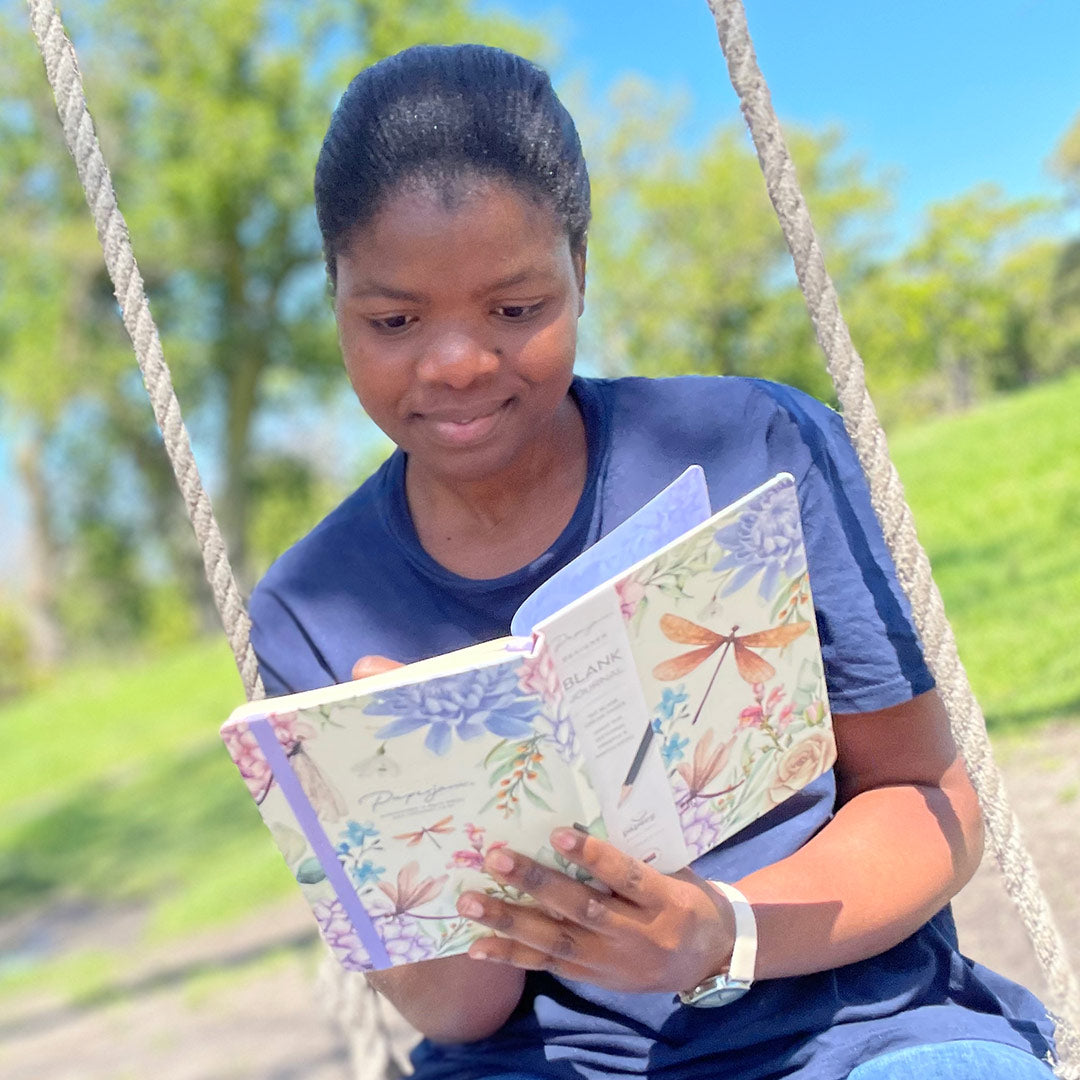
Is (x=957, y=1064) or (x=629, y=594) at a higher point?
(x=629, y=594)

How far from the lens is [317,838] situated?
100cm

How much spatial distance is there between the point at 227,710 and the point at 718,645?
805cm

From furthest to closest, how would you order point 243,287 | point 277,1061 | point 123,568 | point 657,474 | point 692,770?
point 123,568 < point 243,287 < point 277,1061 < point 657,474 < point 692,770

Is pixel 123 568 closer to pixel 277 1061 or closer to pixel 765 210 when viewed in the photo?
pixel 765 210

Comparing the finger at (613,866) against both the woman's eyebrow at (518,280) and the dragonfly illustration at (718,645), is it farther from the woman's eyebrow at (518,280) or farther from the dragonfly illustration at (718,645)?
the woman's eyebrow at (518,280)

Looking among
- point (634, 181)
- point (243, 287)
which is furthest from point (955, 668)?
point (634, 181)

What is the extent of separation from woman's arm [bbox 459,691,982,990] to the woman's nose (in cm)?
41

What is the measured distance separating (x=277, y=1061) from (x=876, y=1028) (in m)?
2.08

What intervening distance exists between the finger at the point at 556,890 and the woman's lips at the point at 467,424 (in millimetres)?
391

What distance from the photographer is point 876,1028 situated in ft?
3.78

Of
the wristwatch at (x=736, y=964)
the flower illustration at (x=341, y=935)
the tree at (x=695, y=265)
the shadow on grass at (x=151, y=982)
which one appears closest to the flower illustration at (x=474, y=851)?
the flower illustration at (x=341, y=935)

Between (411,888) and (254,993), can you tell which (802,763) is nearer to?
(411,888)

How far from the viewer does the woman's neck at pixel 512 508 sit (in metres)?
1.29

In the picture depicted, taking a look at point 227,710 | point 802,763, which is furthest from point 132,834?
point 802,763
